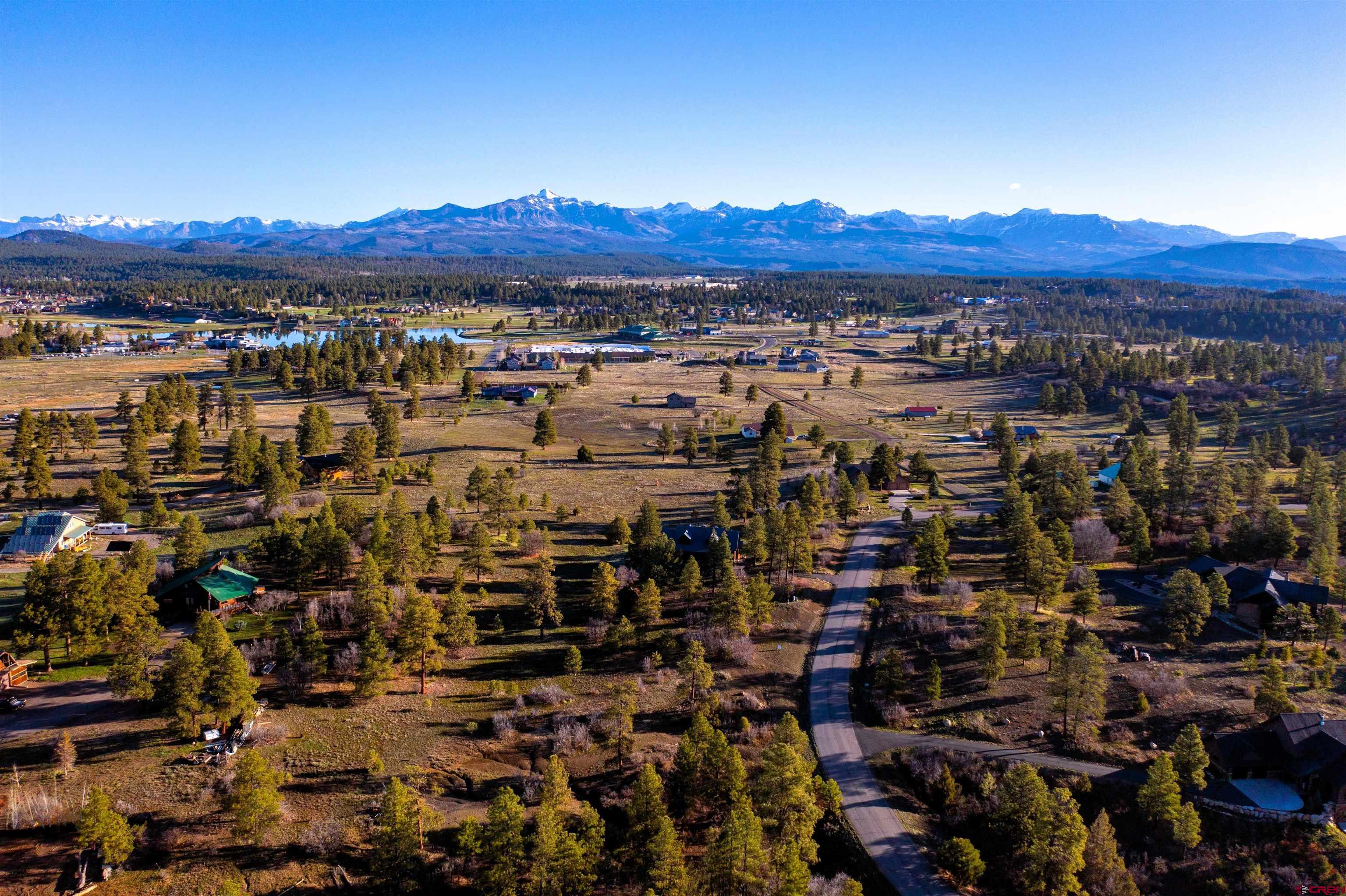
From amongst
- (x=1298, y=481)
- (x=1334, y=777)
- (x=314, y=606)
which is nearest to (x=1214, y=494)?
(x=1298, y=481)

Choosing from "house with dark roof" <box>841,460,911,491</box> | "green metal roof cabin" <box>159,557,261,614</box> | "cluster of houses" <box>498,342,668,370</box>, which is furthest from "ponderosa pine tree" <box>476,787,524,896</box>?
"cluster of houses" <box>498,342,668,370</box>

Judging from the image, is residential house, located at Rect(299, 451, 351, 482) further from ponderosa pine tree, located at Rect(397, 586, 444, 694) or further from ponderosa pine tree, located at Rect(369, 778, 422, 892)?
ponderosa pine tree, located at Rect(369, 778, 422, 892)

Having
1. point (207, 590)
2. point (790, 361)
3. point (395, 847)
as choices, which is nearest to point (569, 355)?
point (790, 361)

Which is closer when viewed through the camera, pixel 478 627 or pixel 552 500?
pixel 478 627

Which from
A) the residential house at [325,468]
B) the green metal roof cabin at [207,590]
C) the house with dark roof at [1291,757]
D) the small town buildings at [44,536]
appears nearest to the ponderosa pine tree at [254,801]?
the green metal roof cabin at [207,590]

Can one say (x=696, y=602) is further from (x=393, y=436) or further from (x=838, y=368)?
(x=838, y=368)

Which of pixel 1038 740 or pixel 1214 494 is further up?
pixel 1214 494
